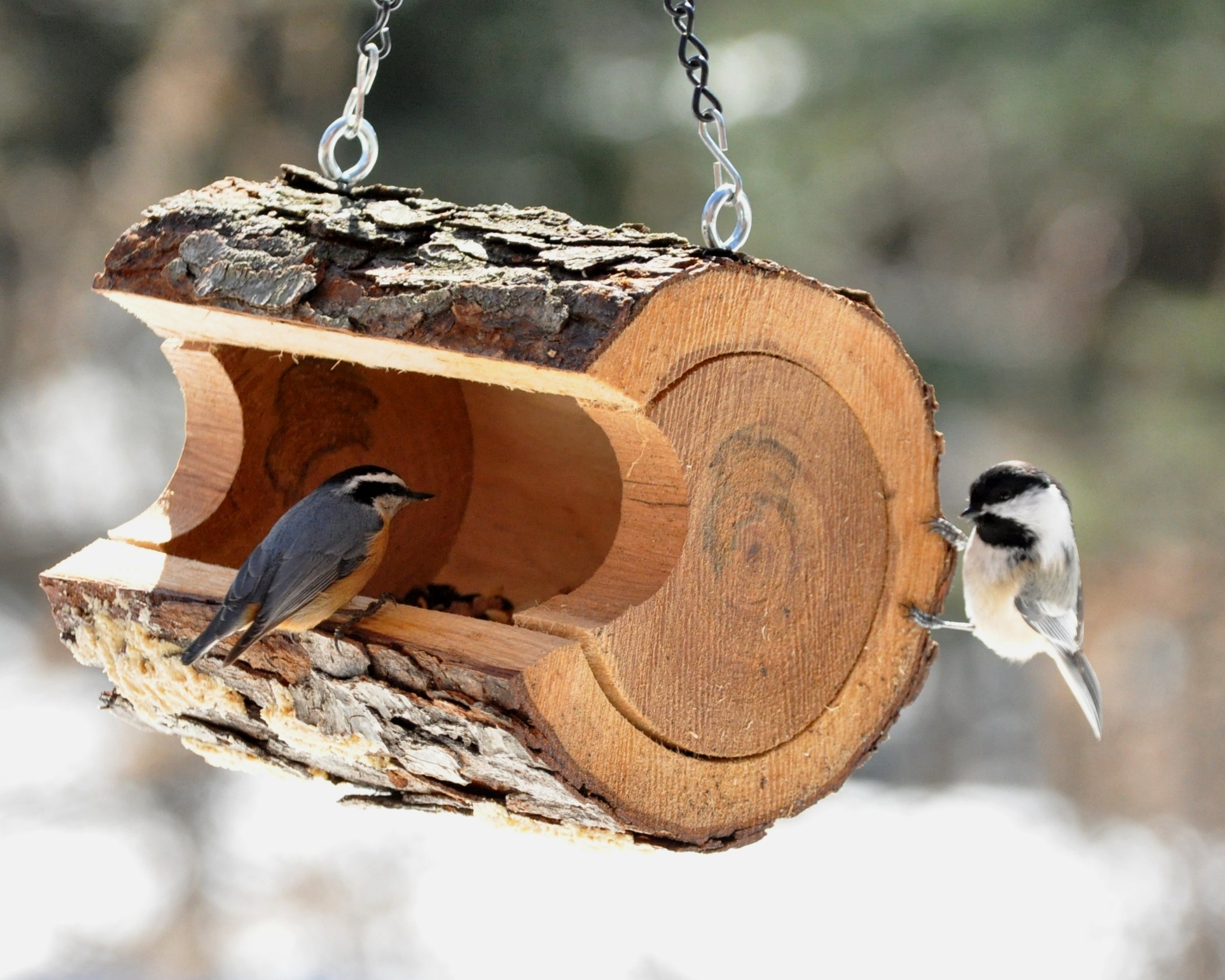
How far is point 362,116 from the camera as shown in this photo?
1888 millimetres

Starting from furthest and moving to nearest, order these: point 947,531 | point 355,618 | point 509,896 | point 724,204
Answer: point 509,896, point 947,531, point 355,618, point 724,204

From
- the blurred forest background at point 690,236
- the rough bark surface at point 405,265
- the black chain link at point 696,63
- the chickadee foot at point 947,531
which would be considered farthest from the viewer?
the blurred forest background at point 690,236

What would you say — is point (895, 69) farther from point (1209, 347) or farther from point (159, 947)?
point (159, 947)

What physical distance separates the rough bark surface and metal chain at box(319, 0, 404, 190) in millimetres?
46

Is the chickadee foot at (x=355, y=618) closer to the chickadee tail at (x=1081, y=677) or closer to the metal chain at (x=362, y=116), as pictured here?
the metal chain at (x=362, y=116)

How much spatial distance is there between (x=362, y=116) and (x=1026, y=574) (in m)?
1.33

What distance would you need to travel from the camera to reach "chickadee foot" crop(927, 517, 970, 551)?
182 centimetres

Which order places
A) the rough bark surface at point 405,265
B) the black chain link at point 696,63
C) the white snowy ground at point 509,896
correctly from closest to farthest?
the rough bark surface at point 405,265 → the black chain link at point 696,63 → the white snowy ground at point 509,896

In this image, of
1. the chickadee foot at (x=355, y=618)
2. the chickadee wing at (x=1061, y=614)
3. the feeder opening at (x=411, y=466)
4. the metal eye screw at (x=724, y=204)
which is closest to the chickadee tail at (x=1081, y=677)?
the chickadee wing at (x=1061, y=614)

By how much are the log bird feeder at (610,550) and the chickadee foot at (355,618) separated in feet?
0.08

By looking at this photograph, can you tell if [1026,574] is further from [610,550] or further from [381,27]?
[381,27]

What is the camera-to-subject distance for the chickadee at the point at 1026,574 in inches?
85.3

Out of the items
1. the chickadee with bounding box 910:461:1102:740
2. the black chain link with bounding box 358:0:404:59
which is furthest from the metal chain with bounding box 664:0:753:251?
the chickadee with bounding box 910:461:1102:740

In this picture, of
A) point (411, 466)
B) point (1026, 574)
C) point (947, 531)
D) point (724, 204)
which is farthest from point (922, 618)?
point (411, 466)
